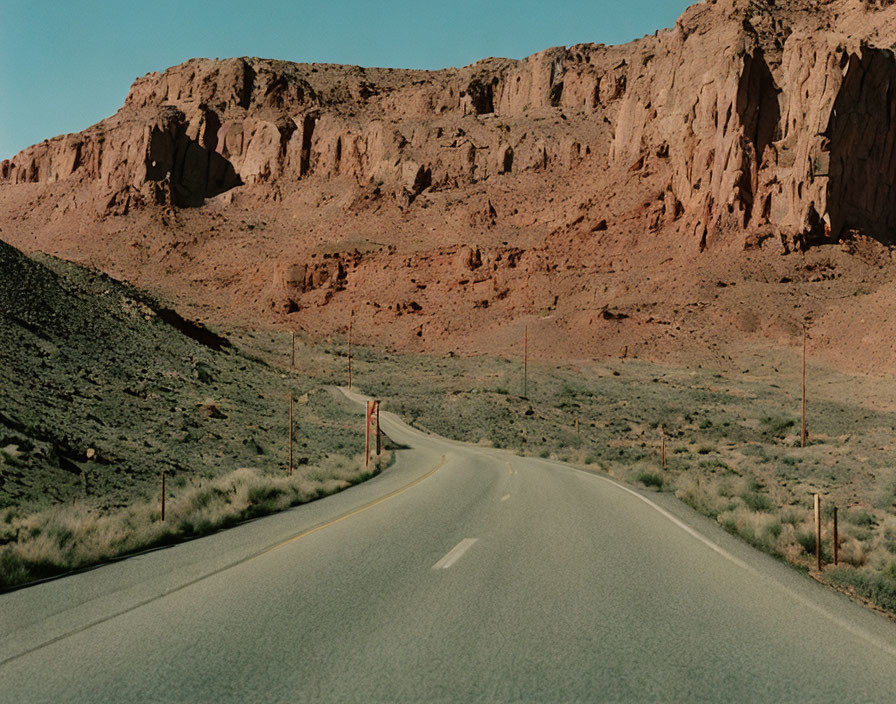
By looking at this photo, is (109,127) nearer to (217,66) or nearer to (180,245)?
(217,66)

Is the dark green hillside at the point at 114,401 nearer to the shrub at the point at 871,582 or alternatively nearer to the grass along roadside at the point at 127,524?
the grass along roadside at the point at 127,524

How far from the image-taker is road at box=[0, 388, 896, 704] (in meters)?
4.42

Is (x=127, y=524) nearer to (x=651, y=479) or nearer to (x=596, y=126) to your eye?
(x=651, y=479)

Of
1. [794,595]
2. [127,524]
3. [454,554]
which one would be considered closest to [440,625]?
[454,554]

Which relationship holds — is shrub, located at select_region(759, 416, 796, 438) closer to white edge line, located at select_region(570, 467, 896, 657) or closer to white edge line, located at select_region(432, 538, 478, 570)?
Result: white edge line, located at select_region(570, 467, 896, 657)

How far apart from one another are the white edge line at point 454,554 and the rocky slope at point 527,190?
63747mm

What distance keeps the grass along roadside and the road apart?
0.72 m

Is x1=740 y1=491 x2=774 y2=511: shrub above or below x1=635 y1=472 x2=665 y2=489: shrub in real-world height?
above

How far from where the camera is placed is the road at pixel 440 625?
4422 millimetres

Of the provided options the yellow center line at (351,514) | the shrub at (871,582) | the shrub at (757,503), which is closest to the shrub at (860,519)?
the shrub at (757,503)

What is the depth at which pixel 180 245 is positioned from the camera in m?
109

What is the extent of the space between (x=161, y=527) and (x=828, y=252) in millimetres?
81504

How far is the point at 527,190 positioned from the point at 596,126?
18.3m

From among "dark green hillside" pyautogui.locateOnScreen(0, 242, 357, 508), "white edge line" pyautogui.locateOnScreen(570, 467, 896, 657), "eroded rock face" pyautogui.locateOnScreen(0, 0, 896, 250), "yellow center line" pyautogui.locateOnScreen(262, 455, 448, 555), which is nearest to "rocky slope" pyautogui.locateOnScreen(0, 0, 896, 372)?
"eroded rock face" pyautogui.locateOnScreen(0, 0, 896, 250)
